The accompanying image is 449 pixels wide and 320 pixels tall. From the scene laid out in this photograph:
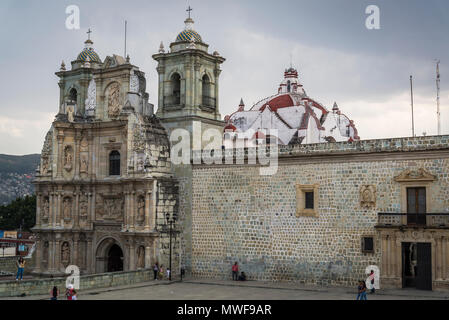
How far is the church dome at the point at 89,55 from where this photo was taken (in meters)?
30.8

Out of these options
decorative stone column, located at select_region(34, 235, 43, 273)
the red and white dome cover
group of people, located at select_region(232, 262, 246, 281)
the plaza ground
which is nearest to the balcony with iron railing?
the plaza ground

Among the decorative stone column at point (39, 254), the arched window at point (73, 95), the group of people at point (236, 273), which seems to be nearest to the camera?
the group of people at point (236, 273)

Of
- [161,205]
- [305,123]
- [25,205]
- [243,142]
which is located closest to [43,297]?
[161,205]

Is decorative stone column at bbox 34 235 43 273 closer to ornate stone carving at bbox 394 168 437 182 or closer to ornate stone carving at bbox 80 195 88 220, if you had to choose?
ornate stone carving at bbox 80 195 88 220

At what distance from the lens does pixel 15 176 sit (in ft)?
581

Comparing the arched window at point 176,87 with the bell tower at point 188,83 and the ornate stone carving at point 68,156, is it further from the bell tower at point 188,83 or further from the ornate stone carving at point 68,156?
the ornate stone carving at point 68,156

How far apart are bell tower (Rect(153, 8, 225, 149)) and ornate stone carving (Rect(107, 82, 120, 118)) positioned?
2.10 m

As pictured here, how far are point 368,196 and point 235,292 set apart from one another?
622 cm

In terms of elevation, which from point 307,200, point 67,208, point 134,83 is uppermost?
point 134,83

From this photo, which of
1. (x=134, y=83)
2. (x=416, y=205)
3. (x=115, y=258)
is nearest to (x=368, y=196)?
(x=416, y=205)

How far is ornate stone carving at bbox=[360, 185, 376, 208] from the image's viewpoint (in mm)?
22172

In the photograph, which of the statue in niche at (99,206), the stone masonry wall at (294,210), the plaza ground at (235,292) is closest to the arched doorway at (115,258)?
the statue in niche at (99,206)

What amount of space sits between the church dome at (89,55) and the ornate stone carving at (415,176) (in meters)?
17.3

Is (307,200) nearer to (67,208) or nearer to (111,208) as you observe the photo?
(111,208)
